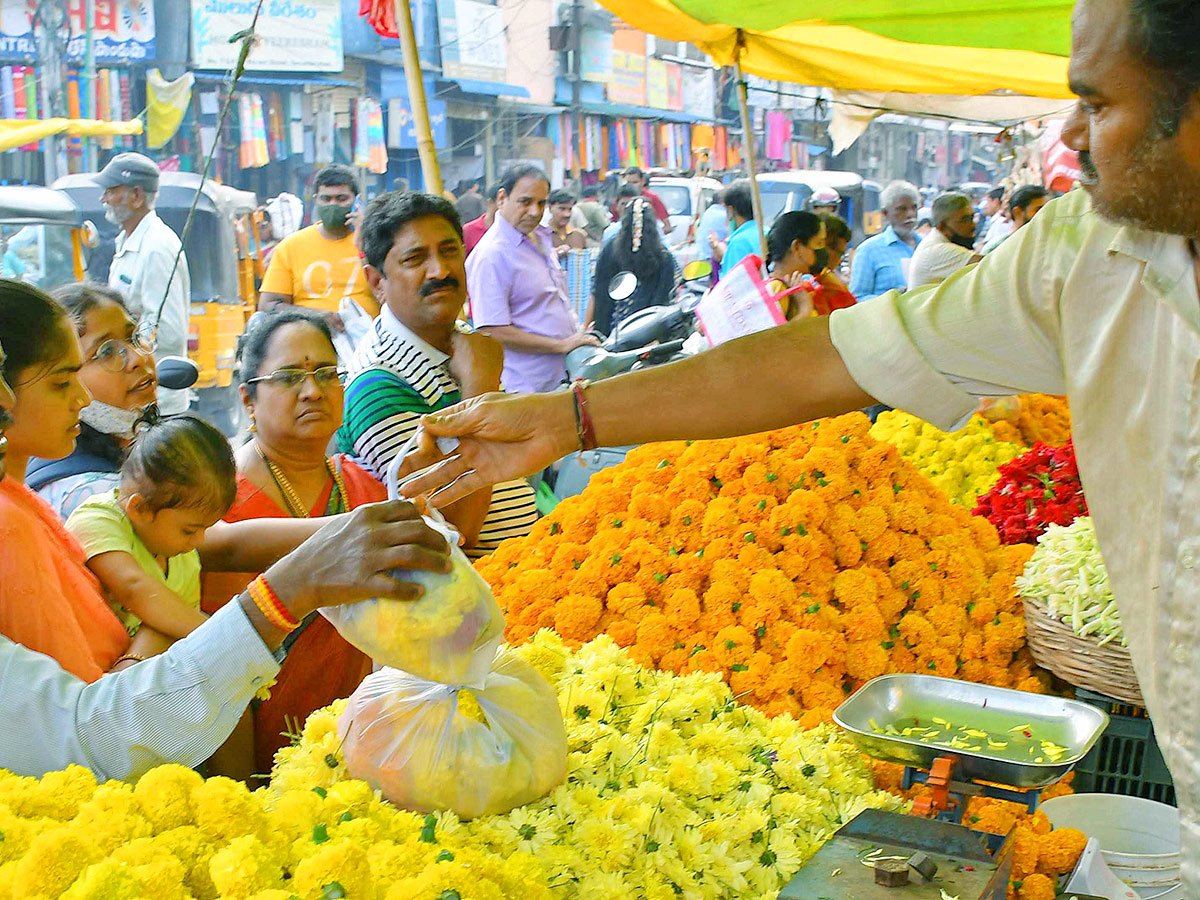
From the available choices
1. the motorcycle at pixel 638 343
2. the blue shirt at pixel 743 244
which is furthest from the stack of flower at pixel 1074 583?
the blue shirt at pixel 743 244

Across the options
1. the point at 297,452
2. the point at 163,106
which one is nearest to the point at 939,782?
the point at 297,452

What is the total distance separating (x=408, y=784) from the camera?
1646 mm

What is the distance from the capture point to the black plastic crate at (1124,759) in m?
2.77

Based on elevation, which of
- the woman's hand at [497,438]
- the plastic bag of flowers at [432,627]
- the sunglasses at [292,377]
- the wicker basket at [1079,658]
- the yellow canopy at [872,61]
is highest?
the yellow canopy at [872,61]

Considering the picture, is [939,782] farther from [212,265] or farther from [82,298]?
[212,265]

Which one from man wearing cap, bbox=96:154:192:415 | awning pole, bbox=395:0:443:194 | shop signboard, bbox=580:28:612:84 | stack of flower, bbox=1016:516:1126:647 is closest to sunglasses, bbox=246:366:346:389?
awning pole, bbox=395:0:443:194

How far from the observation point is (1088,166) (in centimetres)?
141

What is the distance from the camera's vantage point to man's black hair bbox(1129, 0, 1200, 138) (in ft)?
4.09

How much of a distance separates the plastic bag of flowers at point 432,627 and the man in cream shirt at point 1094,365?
17 cm

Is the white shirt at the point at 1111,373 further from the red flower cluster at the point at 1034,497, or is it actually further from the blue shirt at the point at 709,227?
the blue shirt at the point at 709,227

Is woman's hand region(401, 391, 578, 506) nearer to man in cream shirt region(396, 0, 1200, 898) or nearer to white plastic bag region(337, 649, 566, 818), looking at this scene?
man in cream shirt region(396, 0, 1200, 898)

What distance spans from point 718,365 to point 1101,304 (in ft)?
1.77

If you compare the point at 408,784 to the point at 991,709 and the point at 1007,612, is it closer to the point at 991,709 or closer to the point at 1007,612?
the point at 991,709

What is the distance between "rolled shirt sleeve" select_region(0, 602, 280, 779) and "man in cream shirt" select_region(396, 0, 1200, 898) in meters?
0.36
